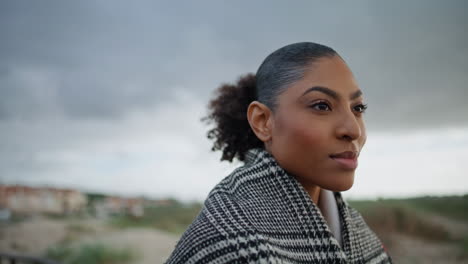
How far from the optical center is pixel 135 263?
6.26m

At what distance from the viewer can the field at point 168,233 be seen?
4.75 m

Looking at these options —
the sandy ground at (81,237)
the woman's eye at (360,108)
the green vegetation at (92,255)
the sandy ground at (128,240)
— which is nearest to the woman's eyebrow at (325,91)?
the woman's eye at (360,108)

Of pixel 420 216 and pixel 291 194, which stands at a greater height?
pixel 420 216

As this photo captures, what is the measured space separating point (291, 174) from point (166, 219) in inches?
321

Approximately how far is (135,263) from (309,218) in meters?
5.67

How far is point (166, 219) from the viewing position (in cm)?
907

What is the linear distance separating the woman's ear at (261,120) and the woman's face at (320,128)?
0.05 m

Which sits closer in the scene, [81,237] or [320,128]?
[320,128]

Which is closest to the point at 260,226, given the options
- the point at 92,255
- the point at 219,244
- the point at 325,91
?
the point at 219,244

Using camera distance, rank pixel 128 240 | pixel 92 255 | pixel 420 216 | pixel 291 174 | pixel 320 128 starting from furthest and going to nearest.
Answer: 1. pixel 128 240
2. pixel 92 255
3. pixel 420 216
4. pixel 291 174
5. pixel 320 128

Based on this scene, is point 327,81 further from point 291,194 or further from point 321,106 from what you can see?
point 291,194

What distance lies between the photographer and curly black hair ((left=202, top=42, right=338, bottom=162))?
145 cm

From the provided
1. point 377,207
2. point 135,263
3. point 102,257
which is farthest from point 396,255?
point 102,257

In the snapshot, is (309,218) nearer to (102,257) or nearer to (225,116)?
(225,116)
